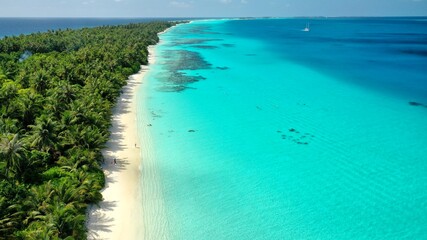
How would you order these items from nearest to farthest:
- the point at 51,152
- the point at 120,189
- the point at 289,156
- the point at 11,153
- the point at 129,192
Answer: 1. the point at 11,153
2. the point at 129,192
3. the point at 120,189
4. the point at 51,152
5. the point at 289,156

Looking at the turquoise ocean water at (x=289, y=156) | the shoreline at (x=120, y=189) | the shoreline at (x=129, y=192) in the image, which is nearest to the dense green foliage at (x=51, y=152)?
the shoreline at (x=120, y=189)

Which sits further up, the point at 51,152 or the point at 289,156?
the point at 51,152

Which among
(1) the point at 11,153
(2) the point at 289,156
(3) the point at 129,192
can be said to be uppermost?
(1) the point at 11,153

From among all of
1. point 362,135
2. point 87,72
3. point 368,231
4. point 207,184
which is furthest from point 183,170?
point 87,72

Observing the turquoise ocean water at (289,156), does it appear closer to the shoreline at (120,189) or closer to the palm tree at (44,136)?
the shoreline at (120,189)

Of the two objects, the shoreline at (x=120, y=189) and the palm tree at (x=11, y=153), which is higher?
the palm tree at (x=11, y=153)

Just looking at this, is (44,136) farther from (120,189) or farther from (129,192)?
(129,192)

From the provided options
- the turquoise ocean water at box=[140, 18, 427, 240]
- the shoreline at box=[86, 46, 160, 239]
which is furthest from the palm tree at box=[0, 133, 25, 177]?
the turquoise ocean water at box=[140, 18, 427, 240]

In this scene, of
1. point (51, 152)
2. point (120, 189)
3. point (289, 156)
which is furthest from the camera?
point (289, 156)

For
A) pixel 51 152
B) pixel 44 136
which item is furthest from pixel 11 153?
pixel 51 152

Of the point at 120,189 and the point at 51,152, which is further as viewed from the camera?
the point at 51,152
